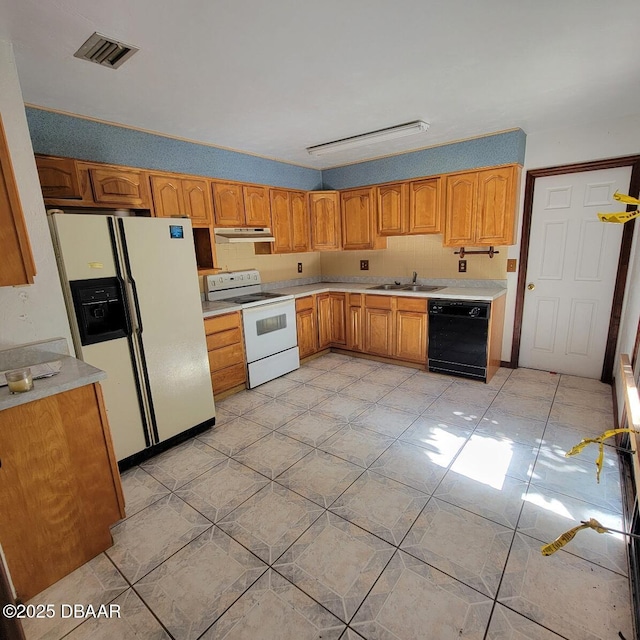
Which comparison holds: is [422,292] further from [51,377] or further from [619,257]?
[51,377]

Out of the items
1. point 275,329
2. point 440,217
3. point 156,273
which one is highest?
point 440,217

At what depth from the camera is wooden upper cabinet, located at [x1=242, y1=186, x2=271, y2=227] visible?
12.3 ft

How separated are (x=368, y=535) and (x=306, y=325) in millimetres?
2765

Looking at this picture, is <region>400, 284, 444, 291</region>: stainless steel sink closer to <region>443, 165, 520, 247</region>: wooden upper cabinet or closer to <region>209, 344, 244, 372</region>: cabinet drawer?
<region>443, 165, 520, 247</region>: wooden upper cabinet

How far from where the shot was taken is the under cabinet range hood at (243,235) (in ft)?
11.7

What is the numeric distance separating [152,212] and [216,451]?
205 centimetres

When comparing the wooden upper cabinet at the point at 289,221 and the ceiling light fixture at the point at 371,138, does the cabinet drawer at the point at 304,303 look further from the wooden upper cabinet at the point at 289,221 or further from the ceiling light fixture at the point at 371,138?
the ceiling light fixture at the point at 371,138

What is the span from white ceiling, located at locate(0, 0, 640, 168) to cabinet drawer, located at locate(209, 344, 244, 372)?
1.95m

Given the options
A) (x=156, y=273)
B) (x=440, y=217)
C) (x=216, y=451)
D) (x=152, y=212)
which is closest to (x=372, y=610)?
(x=216, y=451)

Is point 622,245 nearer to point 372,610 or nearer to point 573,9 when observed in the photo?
point 573,9

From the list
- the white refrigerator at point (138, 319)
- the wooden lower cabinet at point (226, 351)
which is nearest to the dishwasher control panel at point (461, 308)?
the wooden lower cabinet at point (226, 351)

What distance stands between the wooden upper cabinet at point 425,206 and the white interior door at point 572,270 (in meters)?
0.93

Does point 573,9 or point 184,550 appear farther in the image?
point 184,550

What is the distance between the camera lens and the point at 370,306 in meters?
4.27
